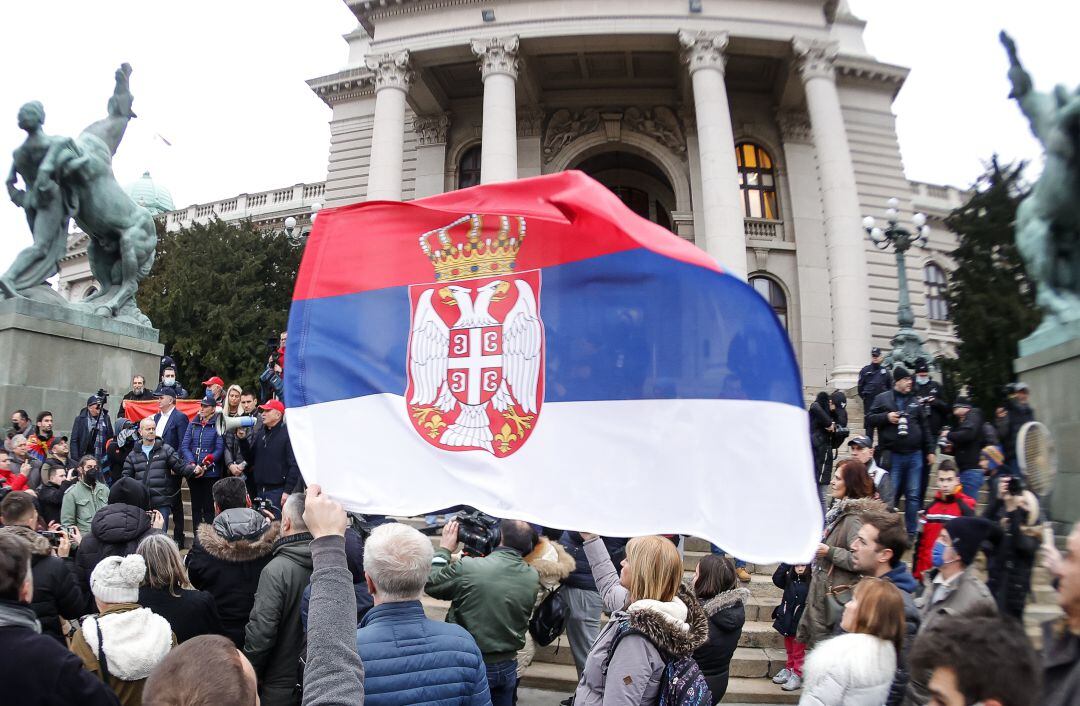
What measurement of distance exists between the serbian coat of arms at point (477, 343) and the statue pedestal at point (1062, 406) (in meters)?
7.76

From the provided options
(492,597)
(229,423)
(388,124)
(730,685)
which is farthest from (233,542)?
(388,124)

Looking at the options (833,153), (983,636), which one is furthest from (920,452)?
(833,153)

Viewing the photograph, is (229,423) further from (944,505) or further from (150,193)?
(150,193)

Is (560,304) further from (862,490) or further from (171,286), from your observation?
(171,286)

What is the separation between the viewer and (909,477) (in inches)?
350

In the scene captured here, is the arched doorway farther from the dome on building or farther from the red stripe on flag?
the dome on building

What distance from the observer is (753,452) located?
2.91 metres

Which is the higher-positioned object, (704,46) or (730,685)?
(704,46)

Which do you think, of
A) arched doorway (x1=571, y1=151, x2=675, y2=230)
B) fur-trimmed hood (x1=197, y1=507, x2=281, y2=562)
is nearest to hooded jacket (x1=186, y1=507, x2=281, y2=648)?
fur-trimmed hood (x1=197, y1=507, x2=281, y2=562)

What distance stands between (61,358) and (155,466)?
520 centimetres

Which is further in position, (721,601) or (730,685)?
(730,685)

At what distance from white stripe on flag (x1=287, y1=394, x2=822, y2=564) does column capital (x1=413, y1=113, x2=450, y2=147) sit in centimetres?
2487

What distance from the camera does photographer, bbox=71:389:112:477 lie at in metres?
10.1

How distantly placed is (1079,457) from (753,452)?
7.65 metres
